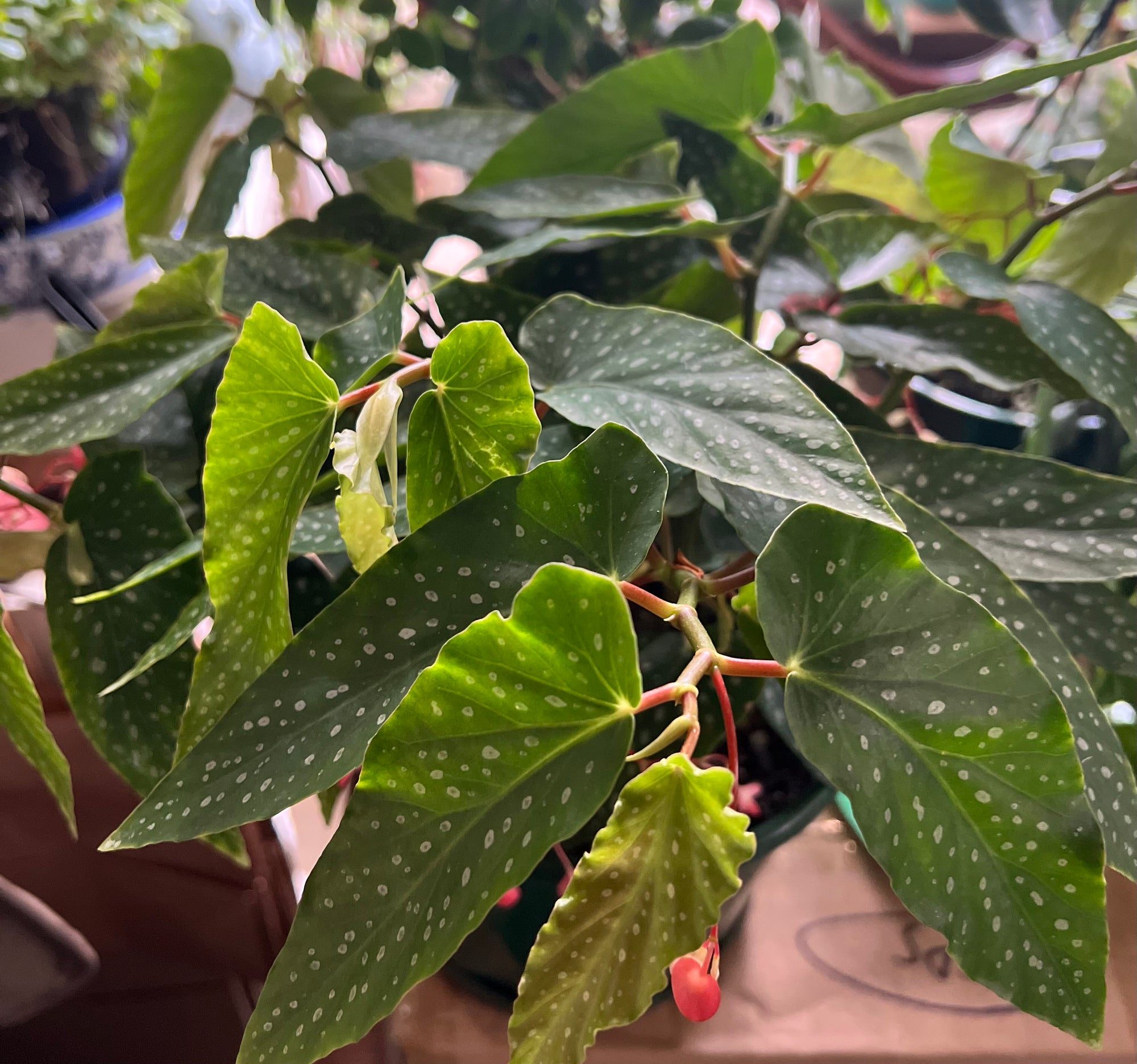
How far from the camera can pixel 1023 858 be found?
0.85ft

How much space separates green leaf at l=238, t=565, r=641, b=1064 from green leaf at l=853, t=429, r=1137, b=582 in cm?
23

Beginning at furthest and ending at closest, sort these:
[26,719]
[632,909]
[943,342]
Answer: [943,342] → [26,719] → [632,909]

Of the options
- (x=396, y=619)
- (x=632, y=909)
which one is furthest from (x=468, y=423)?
(x=632, y=909)

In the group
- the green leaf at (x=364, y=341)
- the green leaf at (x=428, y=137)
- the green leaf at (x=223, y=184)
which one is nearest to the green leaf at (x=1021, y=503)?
the green leaf at (x=364, y=341)

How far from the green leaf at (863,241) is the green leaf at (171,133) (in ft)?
1.52

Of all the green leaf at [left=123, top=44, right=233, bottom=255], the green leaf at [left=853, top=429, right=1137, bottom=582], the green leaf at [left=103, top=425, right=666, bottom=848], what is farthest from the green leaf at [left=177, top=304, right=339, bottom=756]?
the green leaf at [left=123, top=44, right=233, bottom=255]

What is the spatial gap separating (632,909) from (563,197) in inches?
17.0

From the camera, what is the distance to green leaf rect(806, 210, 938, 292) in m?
0.51

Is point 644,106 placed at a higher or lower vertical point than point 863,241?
higher

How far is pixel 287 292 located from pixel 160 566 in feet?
0.83

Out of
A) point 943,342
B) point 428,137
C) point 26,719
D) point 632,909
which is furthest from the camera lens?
point 428,137

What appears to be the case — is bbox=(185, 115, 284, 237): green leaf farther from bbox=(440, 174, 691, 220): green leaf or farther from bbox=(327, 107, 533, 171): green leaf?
bbox=(440, 174, 691, 220): green leaf

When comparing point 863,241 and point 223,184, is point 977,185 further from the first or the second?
point 223,184

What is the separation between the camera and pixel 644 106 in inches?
21.7
